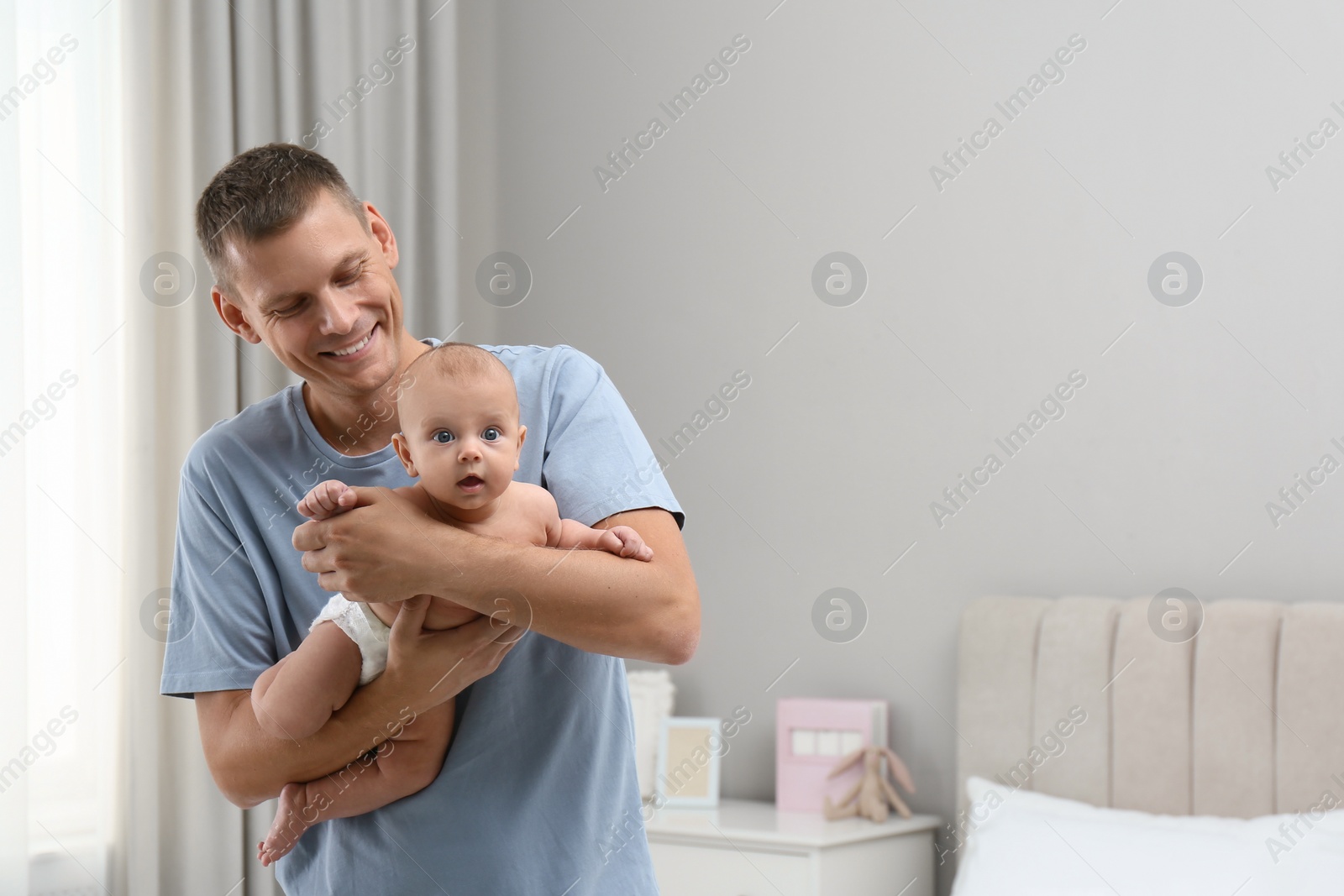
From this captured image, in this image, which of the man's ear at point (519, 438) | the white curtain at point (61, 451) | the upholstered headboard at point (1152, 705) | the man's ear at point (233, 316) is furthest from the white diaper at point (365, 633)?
the upholstered headboard at point (1152, 705)

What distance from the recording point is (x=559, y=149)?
3.42 m

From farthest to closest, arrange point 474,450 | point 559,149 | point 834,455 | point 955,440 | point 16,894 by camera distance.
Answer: point 559,149
point 834,455
point 955,440
point 16,894
point 474,450

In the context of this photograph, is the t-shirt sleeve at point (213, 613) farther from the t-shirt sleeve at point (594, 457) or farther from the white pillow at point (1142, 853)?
the white pillow at point (1142, 853)

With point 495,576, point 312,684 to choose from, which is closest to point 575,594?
point 495,576

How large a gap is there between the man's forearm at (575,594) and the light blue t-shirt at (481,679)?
10cm

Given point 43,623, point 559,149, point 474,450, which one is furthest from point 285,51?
point 474,450

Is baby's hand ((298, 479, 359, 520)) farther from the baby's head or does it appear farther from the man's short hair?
the man's short hair

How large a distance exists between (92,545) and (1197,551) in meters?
2.33

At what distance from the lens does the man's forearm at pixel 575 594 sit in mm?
1013

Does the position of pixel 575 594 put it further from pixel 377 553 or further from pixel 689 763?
pixel 689 763

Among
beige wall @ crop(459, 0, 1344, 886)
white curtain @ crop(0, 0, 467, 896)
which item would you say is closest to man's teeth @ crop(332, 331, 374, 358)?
white curtain @ crop(0, 0, 467, 896)

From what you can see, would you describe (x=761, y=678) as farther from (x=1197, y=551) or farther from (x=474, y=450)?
(x=474, y=450)

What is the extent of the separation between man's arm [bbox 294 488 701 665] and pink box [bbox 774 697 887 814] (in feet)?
5.75

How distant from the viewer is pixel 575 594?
3.36ft
